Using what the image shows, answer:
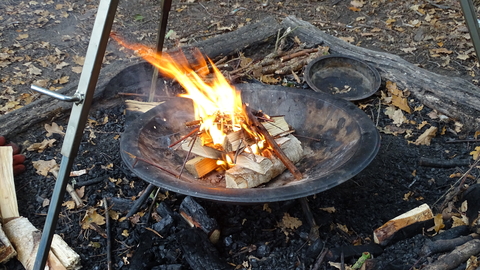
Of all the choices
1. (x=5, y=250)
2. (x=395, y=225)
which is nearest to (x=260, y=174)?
(x=395, y=225)

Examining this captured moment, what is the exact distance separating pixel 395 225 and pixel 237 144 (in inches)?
43.5

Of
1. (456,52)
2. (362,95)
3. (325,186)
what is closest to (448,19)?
(456,52)

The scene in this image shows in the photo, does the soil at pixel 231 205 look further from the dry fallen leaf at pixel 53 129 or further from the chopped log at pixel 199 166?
the chopped log at pixel 199 166

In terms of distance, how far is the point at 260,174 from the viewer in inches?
94.3

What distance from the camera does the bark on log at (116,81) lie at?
3391 millimetres

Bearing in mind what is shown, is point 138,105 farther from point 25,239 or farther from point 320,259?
point 320,259

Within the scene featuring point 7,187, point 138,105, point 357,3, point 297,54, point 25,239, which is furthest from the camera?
point 357,3

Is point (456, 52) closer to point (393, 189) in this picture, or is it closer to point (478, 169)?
point (478, 169)

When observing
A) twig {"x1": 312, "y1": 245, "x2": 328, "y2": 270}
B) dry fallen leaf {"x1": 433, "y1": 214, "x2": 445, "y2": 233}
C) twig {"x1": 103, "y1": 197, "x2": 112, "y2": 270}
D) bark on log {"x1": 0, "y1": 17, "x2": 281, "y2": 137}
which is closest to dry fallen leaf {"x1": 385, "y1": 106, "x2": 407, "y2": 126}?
dry fallen leaf {"x1": 433, "y1": 214, "x2": 445, "y2": 233}

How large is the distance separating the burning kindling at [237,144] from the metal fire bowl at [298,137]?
9 centimetres

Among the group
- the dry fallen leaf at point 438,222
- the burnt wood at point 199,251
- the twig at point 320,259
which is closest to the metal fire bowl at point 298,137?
the burnt wood at point 199,251

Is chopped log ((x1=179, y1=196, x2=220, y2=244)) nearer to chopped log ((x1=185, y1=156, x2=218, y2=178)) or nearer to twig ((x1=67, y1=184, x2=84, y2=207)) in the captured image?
chopped log ((x1=185, y1=156, x2=218, y2=178))

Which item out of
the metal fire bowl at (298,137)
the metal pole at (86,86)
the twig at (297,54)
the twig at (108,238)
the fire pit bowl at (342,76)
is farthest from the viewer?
the twig at (297,54)

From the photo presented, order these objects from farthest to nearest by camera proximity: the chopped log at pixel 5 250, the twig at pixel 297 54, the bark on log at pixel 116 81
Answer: the twig at pixel 297 54
the bark on log at pixel 116 81
the chopped log at pixel 5 250
